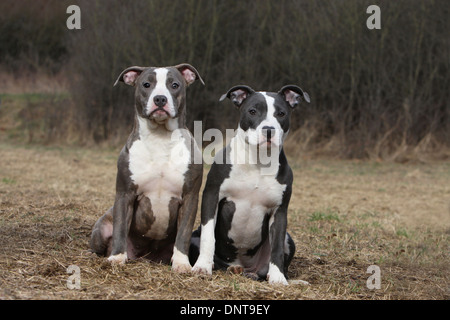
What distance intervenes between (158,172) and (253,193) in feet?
2.70

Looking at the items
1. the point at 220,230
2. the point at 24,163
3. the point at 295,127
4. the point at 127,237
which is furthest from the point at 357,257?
the point at 295,127

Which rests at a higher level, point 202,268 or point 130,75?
point 130,75

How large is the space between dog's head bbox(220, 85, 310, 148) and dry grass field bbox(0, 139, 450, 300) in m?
1.16

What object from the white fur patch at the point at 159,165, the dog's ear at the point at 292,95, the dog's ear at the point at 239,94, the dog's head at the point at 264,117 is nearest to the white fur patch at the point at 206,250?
the white fur patch at the point at 159,165

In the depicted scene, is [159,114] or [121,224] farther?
[121,224]

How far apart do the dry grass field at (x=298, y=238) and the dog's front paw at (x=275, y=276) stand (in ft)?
0.44

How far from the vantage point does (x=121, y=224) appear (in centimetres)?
520

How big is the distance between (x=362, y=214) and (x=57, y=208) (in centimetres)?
446

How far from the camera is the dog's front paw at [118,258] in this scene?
5067mm

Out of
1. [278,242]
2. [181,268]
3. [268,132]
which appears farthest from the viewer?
[278,242]

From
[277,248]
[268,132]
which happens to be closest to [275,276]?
[277,248]

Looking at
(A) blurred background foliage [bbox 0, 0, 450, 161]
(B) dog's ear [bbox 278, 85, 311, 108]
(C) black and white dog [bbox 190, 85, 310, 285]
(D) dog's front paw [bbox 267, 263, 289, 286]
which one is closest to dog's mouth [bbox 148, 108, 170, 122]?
(C) black and white dog [bbox 190, 85, 310, 285]

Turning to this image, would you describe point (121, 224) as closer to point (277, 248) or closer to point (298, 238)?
point (277, 248)

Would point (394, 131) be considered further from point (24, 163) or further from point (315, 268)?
point (315, 268)
